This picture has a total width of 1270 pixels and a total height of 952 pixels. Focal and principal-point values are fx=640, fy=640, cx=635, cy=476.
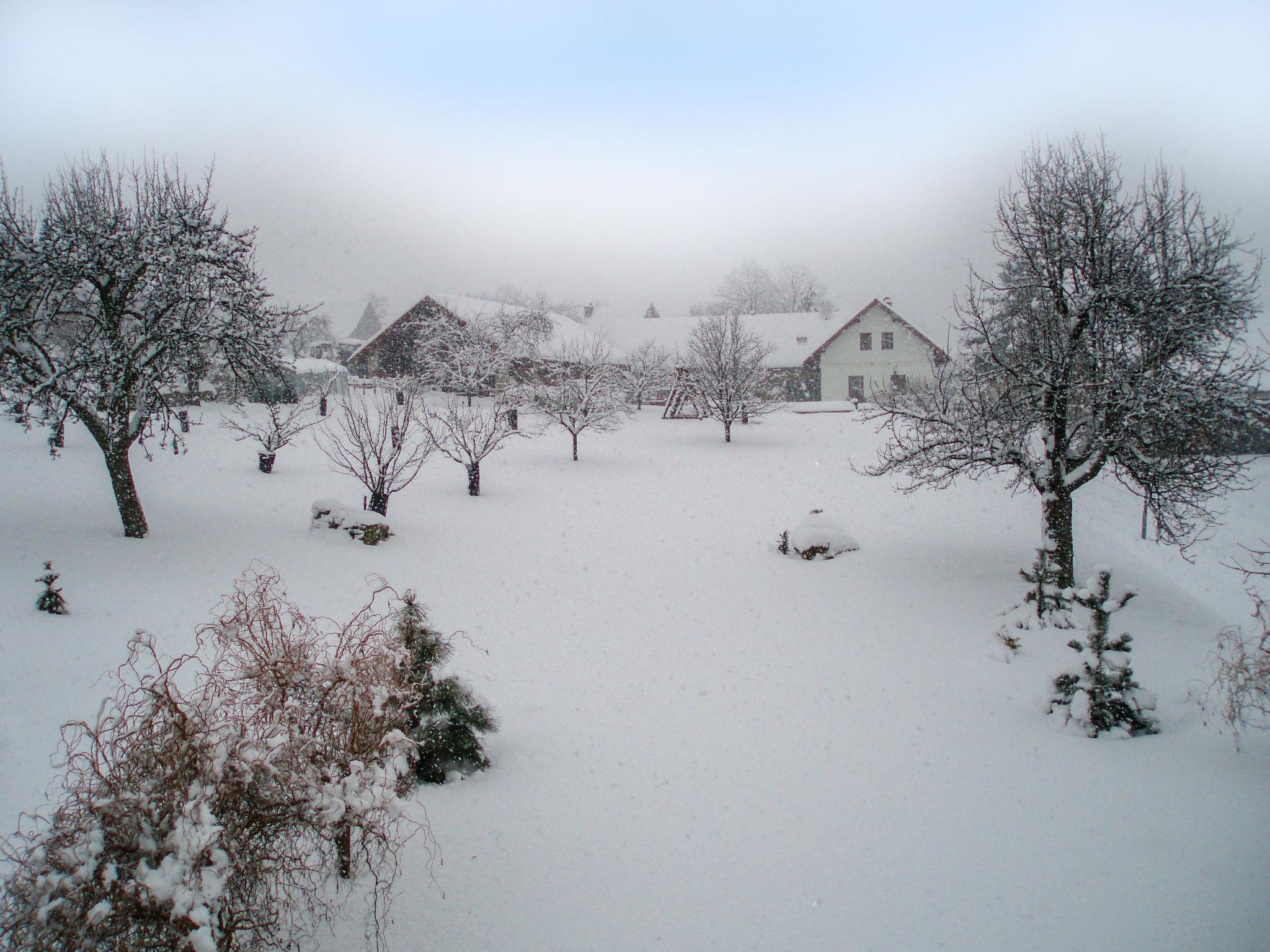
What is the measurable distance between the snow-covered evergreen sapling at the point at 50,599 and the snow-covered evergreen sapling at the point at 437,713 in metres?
5.89

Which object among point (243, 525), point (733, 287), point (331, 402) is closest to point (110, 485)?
point (243, 525)

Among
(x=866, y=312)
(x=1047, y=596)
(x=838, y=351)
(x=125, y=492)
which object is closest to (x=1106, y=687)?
(x=1047, y=596)

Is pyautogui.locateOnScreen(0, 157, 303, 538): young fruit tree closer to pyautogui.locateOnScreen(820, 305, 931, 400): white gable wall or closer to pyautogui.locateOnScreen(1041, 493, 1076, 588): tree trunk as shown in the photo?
pyautogui.locateOnScreen(1041, 493, 1076, 588): tree trunk

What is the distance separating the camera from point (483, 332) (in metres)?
33.5

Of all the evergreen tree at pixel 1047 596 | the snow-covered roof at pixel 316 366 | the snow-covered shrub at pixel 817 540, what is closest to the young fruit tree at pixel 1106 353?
the evergreen tree at pixel 1047 596

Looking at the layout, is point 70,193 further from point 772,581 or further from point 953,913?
point 953,913

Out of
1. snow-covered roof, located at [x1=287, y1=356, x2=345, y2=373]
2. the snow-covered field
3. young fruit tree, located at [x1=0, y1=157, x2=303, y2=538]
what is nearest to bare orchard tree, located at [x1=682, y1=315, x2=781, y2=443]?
the snow-covered field

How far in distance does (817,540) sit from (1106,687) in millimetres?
6485

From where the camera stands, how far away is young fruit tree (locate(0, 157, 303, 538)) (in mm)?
10016

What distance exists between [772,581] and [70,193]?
1432cm

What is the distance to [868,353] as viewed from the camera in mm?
40062

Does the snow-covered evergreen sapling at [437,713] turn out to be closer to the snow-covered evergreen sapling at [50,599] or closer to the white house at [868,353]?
the snow-covered evergreen sapling at [50,599]

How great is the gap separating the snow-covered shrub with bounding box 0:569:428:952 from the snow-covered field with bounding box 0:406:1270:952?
0.78 meters

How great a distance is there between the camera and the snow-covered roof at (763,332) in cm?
4156
